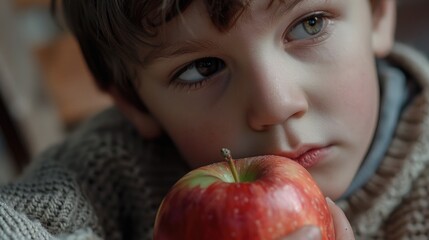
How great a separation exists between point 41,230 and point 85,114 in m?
0.96

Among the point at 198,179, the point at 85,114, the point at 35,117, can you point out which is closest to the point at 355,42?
the point at 198,179

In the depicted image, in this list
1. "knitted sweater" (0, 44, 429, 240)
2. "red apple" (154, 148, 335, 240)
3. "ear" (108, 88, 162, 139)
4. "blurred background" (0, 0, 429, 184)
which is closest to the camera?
"red apple" (154, 148, 335, 240)

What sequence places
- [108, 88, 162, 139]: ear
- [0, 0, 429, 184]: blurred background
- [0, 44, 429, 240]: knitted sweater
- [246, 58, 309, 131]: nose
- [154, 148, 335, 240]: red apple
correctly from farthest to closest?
[0, 0, 429, 184]: blurred background
[108, 88, 162, 139]: ear
[0, 44, 429, 240]: knitted sweater
[246, 58, 309, 131]: nose
[154, 148, 335, 240]: red apple

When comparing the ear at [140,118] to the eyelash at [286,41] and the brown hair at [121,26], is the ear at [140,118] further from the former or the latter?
the eyelash at [286,41]

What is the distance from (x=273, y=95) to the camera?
27.7 inches

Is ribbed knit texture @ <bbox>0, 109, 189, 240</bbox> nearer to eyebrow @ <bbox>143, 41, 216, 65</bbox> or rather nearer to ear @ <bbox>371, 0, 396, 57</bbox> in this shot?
eyebrow @ <bbox>143, 41, 216, 65</bbox>

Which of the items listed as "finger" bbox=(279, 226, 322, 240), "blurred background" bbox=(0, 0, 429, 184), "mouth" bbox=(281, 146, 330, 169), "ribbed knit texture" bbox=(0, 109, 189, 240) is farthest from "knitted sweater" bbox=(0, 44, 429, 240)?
"blurred background" bbox=(0, 0, 429, 184)

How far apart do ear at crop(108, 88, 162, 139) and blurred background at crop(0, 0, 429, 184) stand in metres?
0.60

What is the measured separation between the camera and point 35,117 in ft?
6.26

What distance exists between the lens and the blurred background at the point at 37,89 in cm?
158

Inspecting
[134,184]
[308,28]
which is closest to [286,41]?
[308,28]

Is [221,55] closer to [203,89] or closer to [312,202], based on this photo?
[203,89]

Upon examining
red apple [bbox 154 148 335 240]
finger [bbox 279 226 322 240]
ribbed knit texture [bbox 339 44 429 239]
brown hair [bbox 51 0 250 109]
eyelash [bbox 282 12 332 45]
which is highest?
brown hair [bbox 51 0 250 109]

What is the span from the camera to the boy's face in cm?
71
